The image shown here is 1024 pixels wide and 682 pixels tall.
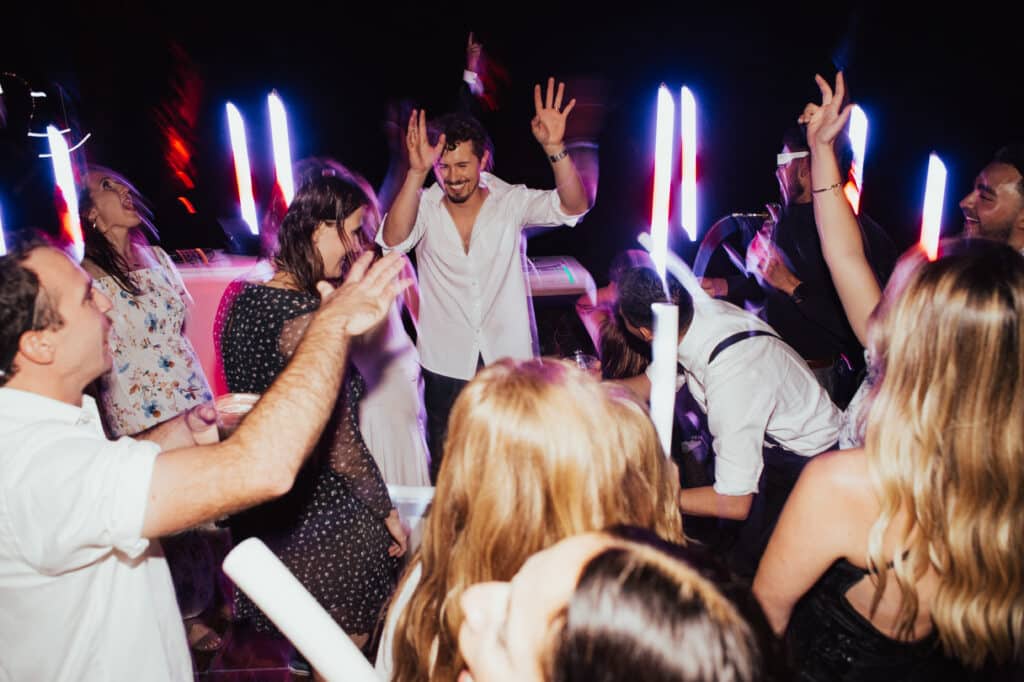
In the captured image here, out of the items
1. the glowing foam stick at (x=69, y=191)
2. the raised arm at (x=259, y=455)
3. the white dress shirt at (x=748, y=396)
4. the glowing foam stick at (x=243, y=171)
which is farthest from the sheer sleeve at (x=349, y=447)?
the glowing foam stick at (x=243, y=171)

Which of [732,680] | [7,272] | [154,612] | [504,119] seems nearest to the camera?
[732,680]

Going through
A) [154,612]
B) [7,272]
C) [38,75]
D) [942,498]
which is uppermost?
[38,75]

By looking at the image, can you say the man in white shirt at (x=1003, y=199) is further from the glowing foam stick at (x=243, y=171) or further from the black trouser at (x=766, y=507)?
the glowing foam stick at (x=243, y=171)

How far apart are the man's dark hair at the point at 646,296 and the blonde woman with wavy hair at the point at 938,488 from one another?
33.5 inches

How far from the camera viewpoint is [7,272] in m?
1.21

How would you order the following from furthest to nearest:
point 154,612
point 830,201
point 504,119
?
1. point 504,119
2. point 830,201
3. point 154,612

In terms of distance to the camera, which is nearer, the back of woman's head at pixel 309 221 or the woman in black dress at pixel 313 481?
the woman in black dress at pixel 313 481

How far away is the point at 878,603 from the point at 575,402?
824 mm

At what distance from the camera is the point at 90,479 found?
1.08 m

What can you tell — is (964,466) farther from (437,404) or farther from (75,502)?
(437,404)

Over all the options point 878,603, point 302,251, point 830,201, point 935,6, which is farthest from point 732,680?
point 935,6

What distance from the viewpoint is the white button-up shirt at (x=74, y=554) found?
1.08 metres

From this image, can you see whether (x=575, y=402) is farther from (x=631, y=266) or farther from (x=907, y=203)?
(x=907, y=203)

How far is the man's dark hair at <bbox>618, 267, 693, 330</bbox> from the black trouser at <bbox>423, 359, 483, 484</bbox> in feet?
5.00
